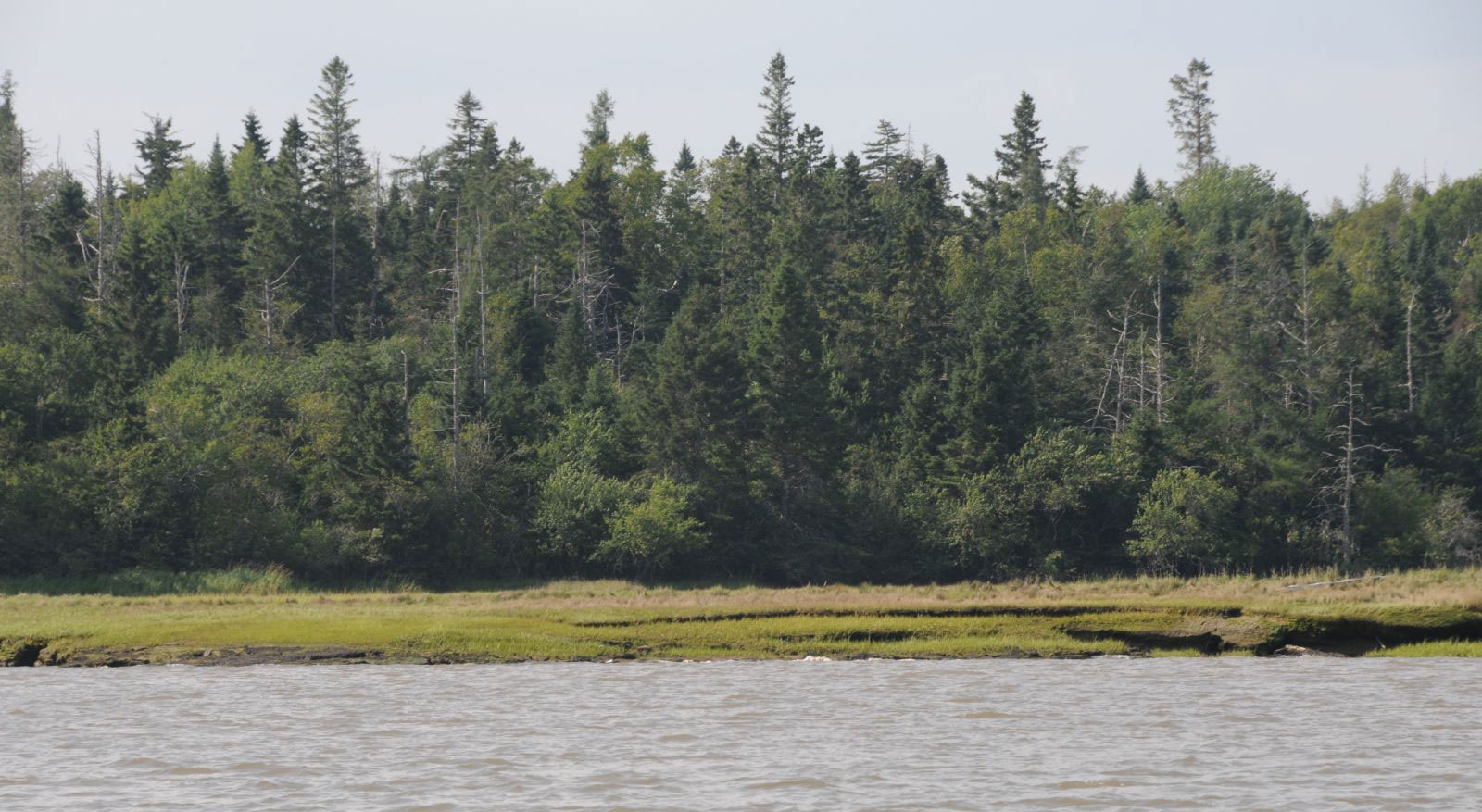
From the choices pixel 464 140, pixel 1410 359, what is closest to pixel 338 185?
pixel 464 140

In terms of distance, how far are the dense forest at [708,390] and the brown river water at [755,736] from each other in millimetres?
36782

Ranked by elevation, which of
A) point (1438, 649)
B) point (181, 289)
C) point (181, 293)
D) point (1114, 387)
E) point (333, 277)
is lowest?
point (1438, 649)

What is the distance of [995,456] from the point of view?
78.8 metres

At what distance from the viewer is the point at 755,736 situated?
2589 cm

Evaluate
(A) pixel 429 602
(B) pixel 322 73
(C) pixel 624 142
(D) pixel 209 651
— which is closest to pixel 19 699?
(D) pixel 209 651

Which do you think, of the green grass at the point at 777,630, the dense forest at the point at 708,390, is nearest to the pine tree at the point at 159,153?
the dense forest at the point at 708,390

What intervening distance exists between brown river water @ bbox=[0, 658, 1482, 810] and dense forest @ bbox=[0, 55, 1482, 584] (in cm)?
3678

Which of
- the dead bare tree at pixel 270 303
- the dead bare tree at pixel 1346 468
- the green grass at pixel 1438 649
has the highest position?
the dead bare tree at pixel 270 303

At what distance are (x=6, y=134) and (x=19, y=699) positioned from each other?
128107 millimetres

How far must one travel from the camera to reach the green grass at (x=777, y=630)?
37375mm

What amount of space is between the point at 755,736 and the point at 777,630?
13568 mm

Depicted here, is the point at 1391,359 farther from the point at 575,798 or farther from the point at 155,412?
the point at 575,798

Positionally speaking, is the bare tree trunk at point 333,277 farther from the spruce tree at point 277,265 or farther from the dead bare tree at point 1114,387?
the dead bare tree at point 1114,387

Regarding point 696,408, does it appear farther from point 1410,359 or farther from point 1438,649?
point 1410,359
